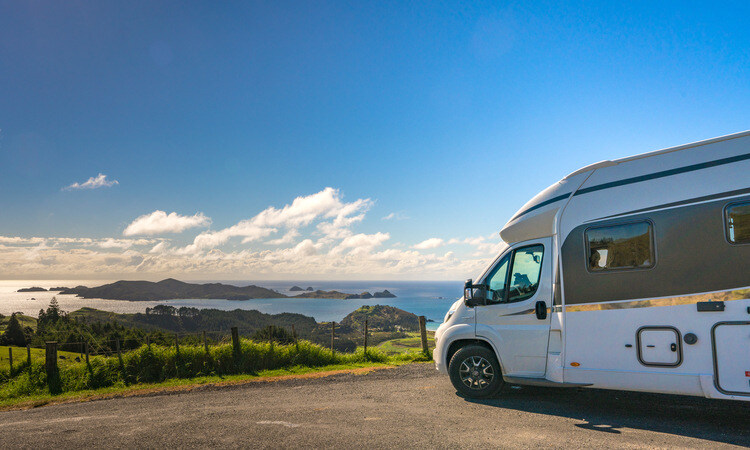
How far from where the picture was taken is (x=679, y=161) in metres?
5.32

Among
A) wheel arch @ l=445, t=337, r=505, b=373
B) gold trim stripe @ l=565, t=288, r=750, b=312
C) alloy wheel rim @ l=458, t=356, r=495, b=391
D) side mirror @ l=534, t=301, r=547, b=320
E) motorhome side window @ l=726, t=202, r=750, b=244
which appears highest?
motorhome side window @ l=726, t=202, r=750, b=244

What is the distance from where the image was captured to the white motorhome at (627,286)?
4812 millimetres

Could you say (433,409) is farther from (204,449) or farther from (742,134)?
(742,134)

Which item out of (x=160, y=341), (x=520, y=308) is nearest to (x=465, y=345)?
(x=520, y=308)

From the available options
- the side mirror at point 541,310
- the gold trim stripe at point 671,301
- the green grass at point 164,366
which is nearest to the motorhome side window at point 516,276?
the side mirror at point 541,310

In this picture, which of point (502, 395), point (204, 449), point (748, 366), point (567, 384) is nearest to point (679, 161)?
point (748, 366)

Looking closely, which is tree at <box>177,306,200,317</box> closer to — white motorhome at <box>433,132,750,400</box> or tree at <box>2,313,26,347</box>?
tree at <box>2,313,26,347</box>

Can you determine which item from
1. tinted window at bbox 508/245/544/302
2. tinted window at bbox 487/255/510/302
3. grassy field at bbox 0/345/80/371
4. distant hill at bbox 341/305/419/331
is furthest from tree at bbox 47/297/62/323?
→ tinted window at bbox 508/245/544/302

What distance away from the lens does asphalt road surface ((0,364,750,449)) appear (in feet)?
15.5

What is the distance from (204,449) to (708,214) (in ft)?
22.5

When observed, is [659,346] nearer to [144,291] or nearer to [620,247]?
[620,247]

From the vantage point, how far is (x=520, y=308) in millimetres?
6242

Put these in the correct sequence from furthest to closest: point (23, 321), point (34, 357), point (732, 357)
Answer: point (23, 321) → point (34, 357) → point (732, 357)

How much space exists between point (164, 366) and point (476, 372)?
366 inches
